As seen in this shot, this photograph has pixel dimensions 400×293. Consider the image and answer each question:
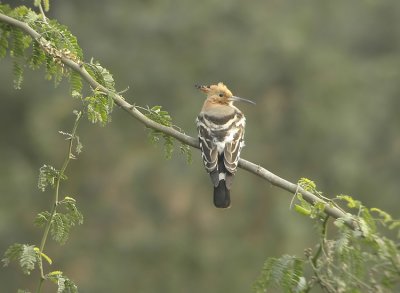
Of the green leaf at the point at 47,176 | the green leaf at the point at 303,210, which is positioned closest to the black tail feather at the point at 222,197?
the green leaf at the point at 303,210

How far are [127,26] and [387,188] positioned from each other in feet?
17.7

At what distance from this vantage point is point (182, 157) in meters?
14.7

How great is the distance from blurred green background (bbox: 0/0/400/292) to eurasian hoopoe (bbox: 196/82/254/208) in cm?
824

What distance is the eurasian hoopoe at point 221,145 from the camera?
5.27 metres

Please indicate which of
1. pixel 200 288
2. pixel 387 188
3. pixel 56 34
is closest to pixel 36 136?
pixel 200 288

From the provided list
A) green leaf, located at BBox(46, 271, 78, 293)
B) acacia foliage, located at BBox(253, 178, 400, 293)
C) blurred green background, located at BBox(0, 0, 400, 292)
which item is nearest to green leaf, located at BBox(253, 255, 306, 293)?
acacia foliage, located at BBox(253, 178, 400, 293)

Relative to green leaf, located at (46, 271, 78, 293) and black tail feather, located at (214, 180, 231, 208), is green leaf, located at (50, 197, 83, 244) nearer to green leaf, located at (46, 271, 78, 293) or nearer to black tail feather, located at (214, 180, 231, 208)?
green leaf, located at (46, 271, 78, 293)

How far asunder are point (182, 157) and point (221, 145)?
916cm

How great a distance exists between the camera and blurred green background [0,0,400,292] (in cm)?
1487

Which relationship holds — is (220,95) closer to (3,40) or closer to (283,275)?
(3,40)

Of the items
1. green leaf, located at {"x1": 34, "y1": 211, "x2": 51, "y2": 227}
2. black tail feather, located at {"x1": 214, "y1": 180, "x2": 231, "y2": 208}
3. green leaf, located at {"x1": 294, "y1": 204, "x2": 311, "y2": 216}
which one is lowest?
green leaf, located at {"x1": 34, "y1": 211, "x2": 51, "y2": 227}

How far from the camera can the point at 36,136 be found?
49.2 feet

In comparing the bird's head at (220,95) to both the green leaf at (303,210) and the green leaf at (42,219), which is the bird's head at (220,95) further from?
the green leaf at (42,219)

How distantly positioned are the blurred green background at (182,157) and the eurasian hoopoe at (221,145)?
824 cm
